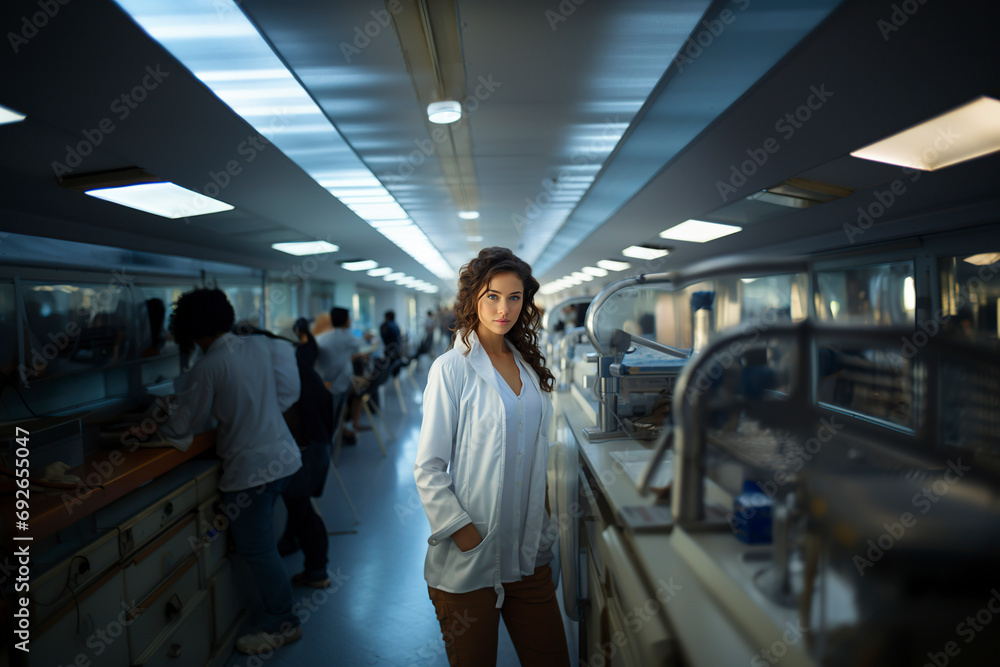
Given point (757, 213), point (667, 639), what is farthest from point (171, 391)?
point (757, 213)

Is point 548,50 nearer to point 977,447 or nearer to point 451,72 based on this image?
point 451,72

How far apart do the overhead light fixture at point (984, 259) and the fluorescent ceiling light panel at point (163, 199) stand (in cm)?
361

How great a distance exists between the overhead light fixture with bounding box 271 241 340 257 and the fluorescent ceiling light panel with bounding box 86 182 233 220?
141cm

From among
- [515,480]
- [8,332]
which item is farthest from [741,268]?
[8,332]

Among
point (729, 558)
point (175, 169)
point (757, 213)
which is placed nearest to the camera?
point (729, 558)

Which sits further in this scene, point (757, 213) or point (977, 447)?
point (757, 213)

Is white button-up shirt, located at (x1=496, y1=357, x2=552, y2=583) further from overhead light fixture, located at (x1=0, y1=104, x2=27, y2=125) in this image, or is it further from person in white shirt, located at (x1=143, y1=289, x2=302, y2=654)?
overhead light fixture, located at (x1=0, y1=104, x2=27, y2=125)

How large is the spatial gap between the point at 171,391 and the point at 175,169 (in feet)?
6.93

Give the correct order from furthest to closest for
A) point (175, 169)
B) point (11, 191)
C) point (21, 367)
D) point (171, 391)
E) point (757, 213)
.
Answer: point (171, 391), point (757, 213), point (21, 367), point (175, 169), point (11, 191)

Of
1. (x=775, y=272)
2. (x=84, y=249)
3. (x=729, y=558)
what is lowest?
(x=729, y=558)

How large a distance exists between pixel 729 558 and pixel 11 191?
2631 mm

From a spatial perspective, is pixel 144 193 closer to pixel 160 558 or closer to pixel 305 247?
pixel 160 558

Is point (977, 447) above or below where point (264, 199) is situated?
below

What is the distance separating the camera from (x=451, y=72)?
5.99 ft
